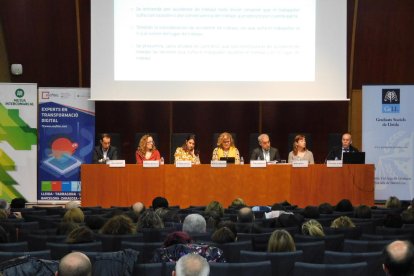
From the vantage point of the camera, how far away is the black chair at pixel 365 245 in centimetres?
489

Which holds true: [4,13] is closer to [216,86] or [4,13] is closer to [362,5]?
[216,86]

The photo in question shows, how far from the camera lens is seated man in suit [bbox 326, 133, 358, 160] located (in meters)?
10.4

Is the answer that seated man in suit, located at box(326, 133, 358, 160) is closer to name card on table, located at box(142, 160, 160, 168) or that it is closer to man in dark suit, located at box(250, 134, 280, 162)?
man in dark suit, located at box(250, 134, 280, 162)

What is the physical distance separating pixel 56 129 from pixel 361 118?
17.7ft

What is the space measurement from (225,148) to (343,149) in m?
1.78

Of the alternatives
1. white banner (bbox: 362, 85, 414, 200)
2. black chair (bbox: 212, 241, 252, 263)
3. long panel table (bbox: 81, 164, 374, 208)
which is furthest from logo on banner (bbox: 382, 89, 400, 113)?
black chair (bbox: 212, 241, 252, 263)

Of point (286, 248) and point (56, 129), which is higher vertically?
point (56, 129)

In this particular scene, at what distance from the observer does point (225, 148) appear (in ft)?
34.3

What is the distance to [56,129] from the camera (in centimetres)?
1169

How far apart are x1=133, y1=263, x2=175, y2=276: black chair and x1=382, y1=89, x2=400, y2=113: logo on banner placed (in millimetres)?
8471

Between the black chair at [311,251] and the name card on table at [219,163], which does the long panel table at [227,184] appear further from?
the black chair at [311,251]

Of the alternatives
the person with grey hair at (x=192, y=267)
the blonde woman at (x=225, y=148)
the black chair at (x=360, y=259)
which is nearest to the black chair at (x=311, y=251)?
the black chair at (x=360, y=259)

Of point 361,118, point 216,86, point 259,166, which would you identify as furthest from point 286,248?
point 361,118

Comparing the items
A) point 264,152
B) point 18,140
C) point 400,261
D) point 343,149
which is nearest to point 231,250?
point 400,261
